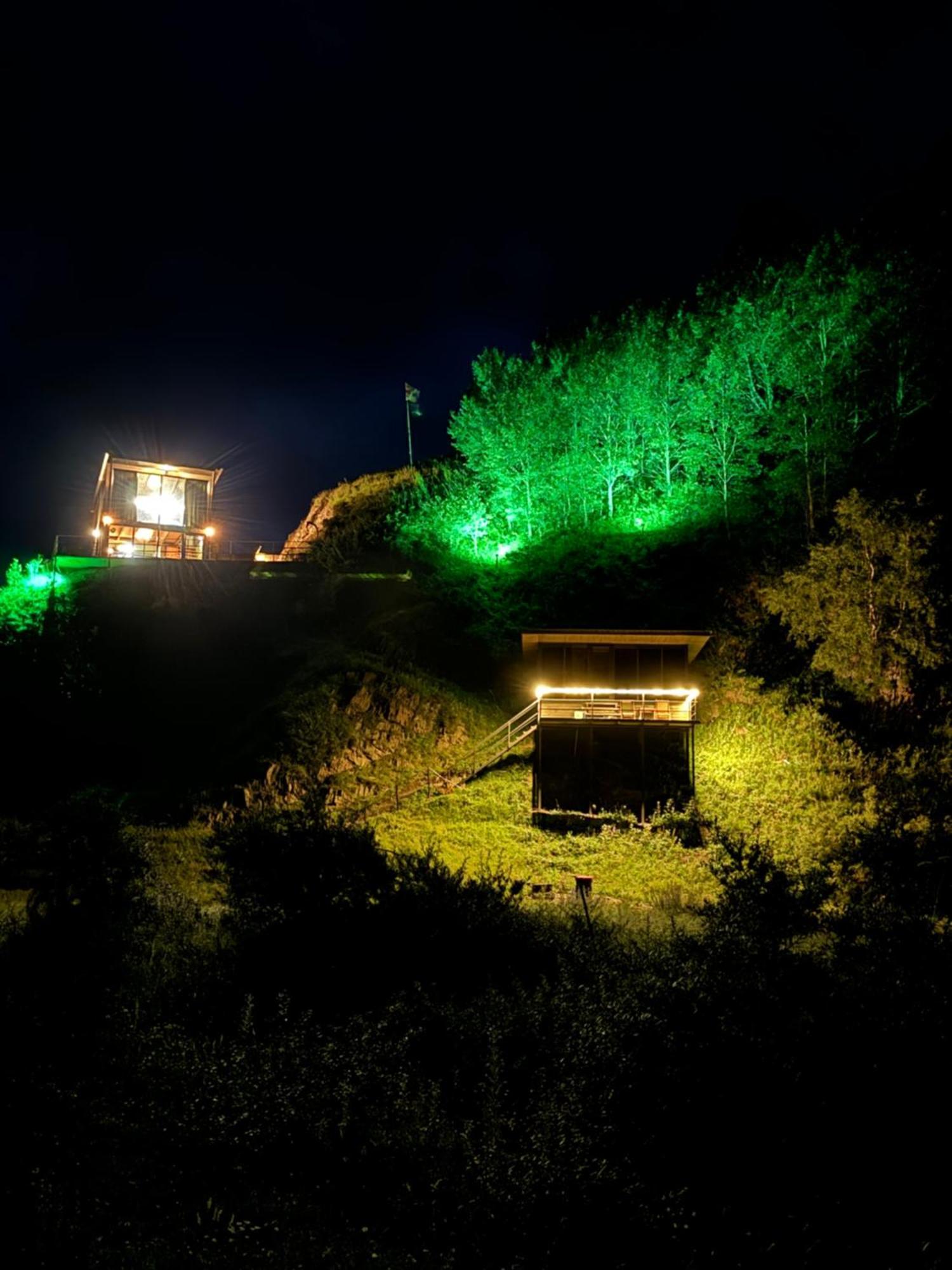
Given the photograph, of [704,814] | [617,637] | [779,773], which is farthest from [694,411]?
[704,814]

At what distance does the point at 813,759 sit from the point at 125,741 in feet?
70.3

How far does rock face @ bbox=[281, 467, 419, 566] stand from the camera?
3781cm

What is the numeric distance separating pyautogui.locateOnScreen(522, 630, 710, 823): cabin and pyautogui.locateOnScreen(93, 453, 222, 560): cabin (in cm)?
2564

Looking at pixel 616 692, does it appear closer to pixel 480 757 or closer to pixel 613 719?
pixel 613 719

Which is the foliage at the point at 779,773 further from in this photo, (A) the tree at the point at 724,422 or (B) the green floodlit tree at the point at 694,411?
(A) the tree at the point at 724,422

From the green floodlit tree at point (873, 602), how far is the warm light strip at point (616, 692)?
3.66 metres

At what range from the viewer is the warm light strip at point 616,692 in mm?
19281

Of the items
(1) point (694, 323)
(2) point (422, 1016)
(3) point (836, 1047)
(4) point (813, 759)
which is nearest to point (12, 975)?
(2) point (422, 1016)

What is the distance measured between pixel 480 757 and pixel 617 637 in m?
5.58

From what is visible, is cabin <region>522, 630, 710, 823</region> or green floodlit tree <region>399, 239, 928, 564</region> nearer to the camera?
cabin <region>522, 630, 710, 823</region>

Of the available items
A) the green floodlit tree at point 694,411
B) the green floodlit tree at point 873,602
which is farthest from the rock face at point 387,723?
the green floodlit tree at point 873,602

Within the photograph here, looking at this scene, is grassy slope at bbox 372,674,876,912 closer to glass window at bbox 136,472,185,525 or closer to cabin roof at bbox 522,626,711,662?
cabin roof at bbox 522,626,711,662

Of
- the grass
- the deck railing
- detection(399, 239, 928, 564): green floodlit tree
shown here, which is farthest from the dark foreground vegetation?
detection(399, 239, 928, 564): green floodlit tree

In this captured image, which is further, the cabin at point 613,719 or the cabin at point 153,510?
the cabin at point 153,510
